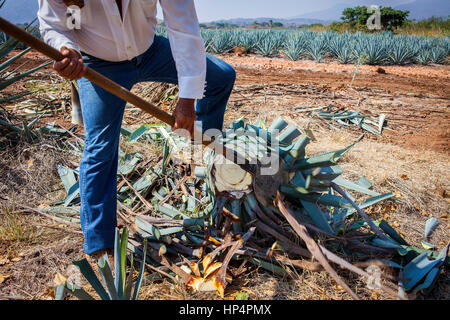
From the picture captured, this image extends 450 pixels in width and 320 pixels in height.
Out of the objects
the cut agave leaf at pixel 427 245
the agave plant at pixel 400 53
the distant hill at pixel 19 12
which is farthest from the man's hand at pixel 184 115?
the distant hill at pixel 19 12

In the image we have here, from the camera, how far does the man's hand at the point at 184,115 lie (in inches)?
61.4

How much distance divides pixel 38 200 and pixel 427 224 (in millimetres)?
2710

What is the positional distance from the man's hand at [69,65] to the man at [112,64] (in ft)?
0.03

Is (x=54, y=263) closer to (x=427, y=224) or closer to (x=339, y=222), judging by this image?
(x=339, y=222)

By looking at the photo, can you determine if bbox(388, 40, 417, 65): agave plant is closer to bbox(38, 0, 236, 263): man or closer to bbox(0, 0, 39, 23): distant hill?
bbox(38, 0, 236, 263): man

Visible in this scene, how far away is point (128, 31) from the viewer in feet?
4.97

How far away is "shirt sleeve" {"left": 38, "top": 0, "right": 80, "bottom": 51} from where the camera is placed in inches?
54.0

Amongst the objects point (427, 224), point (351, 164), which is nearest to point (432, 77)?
point (351, 164)

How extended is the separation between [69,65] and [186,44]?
550 mm

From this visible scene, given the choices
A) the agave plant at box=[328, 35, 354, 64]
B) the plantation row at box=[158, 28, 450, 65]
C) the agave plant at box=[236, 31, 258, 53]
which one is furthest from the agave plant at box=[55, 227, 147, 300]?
the agave plant at box=[236, 31, 258, 53]

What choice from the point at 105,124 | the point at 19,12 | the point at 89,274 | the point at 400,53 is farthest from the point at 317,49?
the point at 19,12

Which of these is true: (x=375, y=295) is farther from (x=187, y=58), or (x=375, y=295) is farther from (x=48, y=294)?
(x=48, y=294)

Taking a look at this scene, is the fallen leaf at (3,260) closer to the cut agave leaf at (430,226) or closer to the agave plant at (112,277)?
the agave plant at (112,277)
